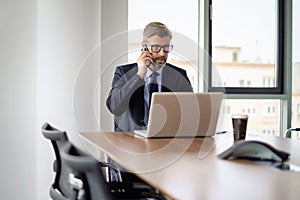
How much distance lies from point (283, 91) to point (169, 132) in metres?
2.61

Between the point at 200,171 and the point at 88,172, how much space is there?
39cm

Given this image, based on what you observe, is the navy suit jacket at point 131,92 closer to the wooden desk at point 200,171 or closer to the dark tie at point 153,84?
the dark tie at point 153,84

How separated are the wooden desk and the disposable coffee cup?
14 centimetres

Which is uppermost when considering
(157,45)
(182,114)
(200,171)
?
(157,45)

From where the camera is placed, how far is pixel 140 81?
8.77 feet

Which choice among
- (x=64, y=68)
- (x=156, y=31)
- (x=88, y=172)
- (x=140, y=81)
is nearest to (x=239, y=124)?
(x=140, y=81)

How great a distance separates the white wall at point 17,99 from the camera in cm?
330

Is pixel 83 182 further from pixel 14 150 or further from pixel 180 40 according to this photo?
pixel 180 40

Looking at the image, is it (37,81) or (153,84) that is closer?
(153,84)

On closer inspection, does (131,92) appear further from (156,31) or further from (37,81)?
(37,81)

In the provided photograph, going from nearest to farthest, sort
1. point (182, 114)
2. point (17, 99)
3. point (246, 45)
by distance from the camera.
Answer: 1. point (182, 114)
2. point (17, 99)
3. point (246, 45)

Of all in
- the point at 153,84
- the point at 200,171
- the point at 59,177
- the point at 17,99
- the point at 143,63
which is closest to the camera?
the point at 200,171

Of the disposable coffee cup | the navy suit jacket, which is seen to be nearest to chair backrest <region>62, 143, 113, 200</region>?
the disposable coffee cup

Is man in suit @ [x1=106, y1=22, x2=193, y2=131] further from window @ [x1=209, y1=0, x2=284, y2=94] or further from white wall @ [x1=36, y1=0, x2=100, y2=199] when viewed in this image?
window @ [x1=209, y1=0, x2=284, y2=94]
